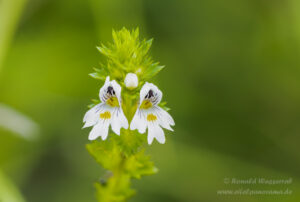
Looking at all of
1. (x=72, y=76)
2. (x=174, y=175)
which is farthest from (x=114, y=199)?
(x=72, y=76)

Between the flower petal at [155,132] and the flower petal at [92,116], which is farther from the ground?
the flower petal at [92,116]

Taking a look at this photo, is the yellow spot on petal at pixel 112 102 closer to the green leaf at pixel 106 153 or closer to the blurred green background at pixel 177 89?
the green leaf at pixel 106 153

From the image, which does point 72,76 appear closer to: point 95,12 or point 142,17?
point 95,12

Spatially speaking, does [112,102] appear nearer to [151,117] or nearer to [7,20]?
[151,117]

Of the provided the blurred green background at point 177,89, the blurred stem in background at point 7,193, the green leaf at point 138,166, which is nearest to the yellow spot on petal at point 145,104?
the green leaf at point 138,166

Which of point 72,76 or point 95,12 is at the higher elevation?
point 95,12

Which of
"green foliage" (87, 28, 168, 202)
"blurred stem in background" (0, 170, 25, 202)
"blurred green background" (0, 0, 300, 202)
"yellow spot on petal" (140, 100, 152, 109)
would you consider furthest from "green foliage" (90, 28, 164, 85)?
"blurred green background" (0, 0, 300, 202)
